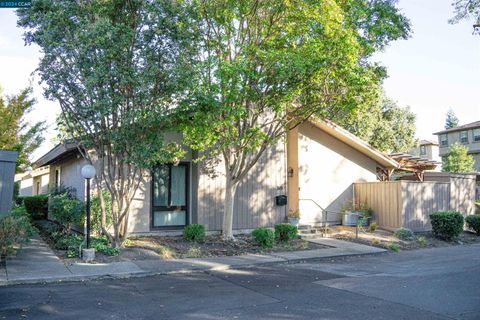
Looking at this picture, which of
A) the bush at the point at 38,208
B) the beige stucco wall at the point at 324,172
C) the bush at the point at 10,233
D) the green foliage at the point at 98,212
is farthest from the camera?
the bush at the point at 38,208

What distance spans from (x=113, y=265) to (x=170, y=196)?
4.57 metres

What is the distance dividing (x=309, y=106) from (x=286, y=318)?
788cm

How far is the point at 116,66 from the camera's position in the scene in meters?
10.2

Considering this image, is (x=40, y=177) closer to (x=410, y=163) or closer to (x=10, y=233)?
(x=10, y=233)

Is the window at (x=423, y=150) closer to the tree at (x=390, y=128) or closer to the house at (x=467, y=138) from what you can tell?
the house at (x=467, y=138)

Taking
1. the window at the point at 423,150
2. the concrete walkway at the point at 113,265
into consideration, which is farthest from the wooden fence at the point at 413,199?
the window at the point at 423,150

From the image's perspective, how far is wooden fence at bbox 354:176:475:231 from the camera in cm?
1570

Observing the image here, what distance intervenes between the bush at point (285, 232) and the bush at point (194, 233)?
7.73 ft

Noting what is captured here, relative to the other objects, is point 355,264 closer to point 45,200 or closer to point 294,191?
point 294,191

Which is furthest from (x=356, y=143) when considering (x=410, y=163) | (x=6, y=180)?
(x=6, y=180)

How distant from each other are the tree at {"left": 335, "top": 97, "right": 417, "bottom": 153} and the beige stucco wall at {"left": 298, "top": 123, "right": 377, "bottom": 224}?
321 inches

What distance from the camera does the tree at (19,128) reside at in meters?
19.6

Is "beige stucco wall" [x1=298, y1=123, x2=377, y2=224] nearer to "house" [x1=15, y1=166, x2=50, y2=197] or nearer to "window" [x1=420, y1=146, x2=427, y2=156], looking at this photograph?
"house" [x1=15, y1=166, x2=50, y2=197]

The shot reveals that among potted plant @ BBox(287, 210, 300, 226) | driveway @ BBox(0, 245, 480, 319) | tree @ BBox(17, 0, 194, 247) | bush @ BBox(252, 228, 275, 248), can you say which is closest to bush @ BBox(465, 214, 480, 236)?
potted plant @ BBox(287, 210, 300, 226)
